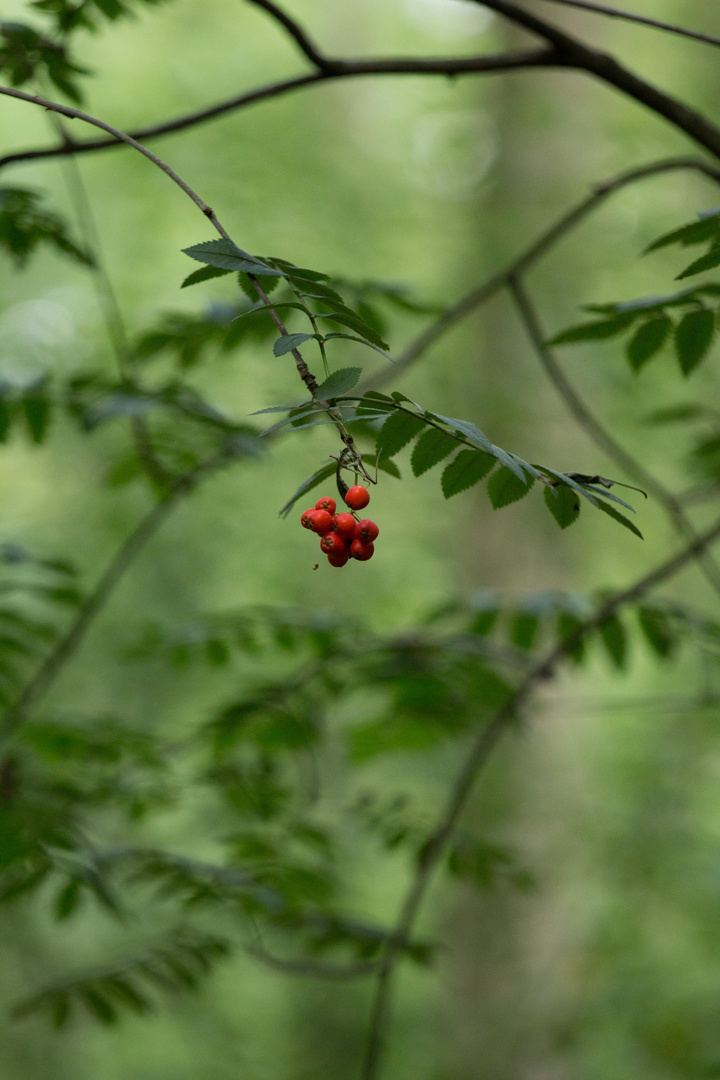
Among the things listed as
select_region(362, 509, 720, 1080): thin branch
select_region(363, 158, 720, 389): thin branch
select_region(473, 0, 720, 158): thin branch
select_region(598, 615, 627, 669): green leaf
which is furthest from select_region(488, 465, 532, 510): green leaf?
select_region(598, 615, 627, 669): green leaf

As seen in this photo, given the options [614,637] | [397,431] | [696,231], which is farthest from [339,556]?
[614,637]

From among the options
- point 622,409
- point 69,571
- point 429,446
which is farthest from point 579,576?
point 429,446

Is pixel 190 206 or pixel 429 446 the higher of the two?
pixel 190 206

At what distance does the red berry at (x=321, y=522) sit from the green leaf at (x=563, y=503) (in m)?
0.21

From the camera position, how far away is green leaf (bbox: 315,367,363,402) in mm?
778

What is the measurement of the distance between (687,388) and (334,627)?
5018 mm

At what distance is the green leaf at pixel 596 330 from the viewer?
1387mm

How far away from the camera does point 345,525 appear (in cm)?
85

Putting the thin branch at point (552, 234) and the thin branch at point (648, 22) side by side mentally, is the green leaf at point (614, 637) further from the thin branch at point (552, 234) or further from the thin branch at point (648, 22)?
the thin branch at point (648, 22)

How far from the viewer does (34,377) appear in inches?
74.3

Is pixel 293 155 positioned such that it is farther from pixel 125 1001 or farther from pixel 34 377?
pixel 125 1001

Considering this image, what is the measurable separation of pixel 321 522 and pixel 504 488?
228 mm

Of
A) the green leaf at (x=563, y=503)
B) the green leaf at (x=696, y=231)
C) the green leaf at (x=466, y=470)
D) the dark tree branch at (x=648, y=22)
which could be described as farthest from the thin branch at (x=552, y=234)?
the green leaf at (x=563, y=503)

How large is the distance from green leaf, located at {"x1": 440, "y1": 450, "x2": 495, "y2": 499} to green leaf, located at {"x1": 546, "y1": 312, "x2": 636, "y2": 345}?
1.61 ft
